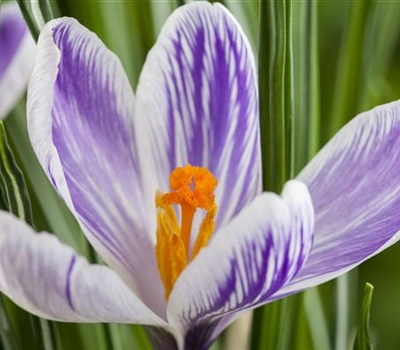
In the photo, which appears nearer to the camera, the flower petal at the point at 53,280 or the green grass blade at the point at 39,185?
the flower petal at the point at 53,280

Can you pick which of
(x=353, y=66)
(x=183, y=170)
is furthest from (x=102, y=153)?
(x=353, y=66)

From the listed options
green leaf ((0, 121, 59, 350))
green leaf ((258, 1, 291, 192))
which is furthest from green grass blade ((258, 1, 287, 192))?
green leaf ((0, 121, 59, 350))

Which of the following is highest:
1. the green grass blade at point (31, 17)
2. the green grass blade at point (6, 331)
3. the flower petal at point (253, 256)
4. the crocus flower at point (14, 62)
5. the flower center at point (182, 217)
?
the green grass blade at point (31, 17)

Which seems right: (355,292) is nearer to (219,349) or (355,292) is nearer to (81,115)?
(219,349)

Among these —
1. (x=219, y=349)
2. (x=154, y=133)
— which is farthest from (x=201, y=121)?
(x=219, y=349)

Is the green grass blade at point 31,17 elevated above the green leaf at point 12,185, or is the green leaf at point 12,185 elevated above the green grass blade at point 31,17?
the green grass blade at point 31,17

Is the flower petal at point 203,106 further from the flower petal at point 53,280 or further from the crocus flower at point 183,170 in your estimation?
the flower petal at point 53,280

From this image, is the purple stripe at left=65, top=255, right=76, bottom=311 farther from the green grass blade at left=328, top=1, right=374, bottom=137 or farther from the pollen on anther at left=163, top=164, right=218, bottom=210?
the green grass blade at left=328, top=1, right=374, bottom=137

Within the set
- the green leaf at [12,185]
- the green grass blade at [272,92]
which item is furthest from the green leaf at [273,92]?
the green leaf at [12,185]
